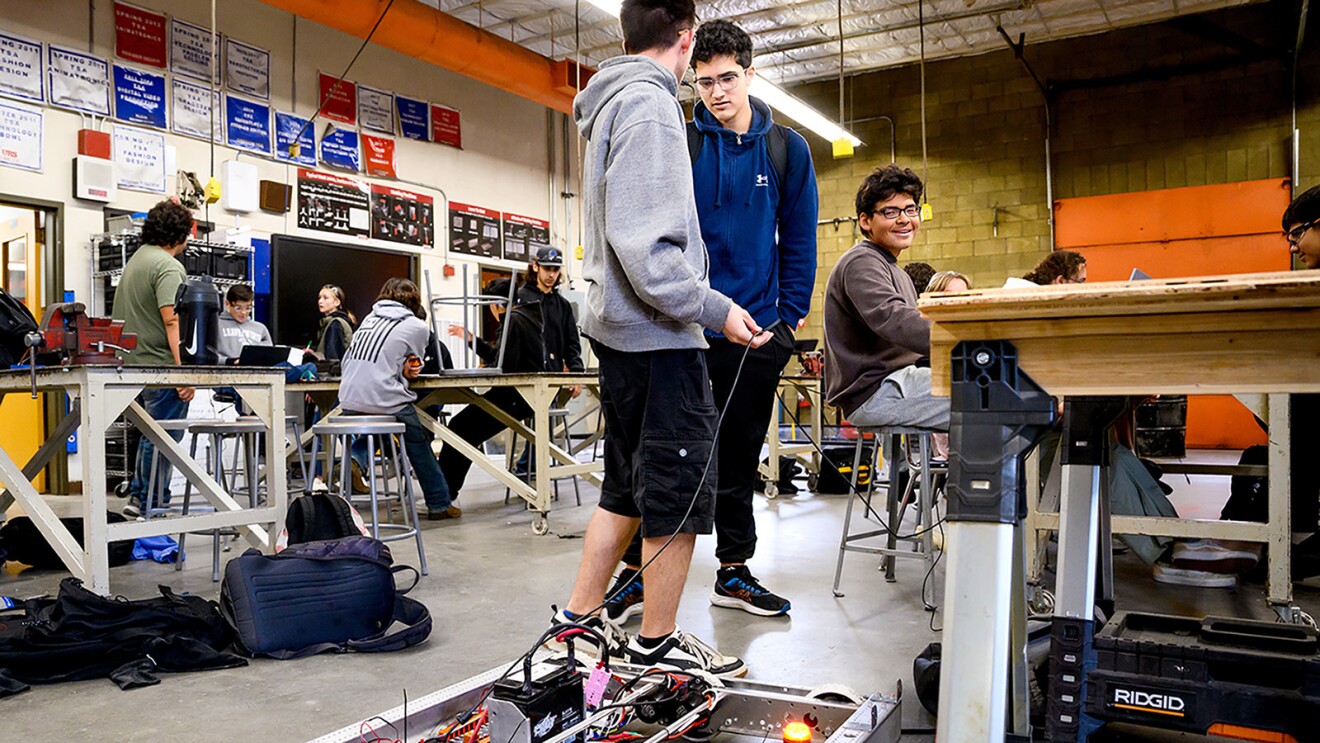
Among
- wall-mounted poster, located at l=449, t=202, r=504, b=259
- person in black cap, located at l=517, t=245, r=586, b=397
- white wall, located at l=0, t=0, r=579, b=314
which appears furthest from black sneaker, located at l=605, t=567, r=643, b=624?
wall-mounted poster, located at l=449, t=202, r=504, b=259

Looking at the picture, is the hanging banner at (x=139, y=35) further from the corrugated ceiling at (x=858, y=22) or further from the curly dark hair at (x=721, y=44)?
the curly dark hair at (x=721, y=44)

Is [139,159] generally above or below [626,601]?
above

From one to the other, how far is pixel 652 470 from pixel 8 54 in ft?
19.3

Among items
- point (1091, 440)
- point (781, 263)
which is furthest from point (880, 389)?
point (1091, 440)

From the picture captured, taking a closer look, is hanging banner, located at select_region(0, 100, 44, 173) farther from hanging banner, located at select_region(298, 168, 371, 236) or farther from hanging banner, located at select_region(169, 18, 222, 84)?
hanging banner, located at select_region(298, 168, 371, 236)

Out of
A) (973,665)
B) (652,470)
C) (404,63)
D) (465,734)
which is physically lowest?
(465,734)

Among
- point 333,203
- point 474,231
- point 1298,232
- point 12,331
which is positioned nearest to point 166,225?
point 12,331

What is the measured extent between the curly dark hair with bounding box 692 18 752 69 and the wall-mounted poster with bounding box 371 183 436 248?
5.93 metres

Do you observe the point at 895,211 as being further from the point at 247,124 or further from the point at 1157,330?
the point at 247,124

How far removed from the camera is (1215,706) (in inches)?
55.0

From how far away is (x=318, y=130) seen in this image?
7.49 m

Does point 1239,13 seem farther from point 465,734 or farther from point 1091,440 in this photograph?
point 465,734

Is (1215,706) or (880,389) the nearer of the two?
(1215,706)

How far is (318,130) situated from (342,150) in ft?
0.82
